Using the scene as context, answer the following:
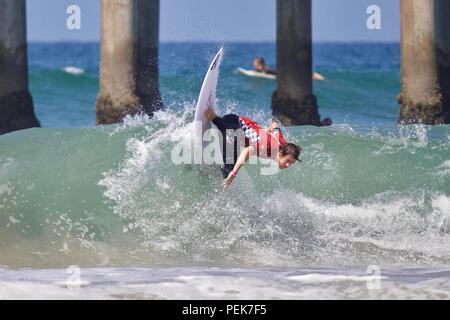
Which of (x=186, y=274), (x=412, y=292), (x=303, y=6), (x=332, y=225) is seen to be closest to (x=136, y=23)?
(x=303, y=6)

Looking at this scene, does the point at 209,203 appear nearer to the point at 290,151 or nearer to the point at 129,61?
the point at 290,151

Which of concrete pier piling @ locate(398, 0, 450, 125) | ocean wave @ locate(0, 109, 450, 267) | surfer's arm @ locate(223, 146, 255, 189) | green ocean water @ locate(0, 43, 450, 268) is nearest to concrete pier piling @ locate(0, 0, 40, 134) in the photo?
green ocean water @ locate(0, 43, 450, 268)

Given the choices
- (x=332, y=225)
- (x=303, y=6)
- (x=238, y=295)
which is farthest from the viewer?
(x=303, y=6)

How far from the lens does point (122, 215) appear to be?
11.4 meters

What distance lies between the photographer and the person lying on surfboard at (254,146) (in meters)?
9.89

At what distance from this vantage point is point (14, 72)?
16031mm

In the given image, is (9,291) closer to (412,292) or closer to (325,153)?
(412,292)

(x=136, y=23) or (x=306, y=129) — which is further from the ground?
(x=136, y=23)

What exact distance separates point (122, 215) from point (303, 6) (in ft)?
20.7

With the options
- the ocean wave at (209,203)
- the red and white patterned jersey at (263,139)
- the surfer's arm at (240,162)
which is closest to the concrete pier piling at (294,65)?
the ocean wave at (209,203)

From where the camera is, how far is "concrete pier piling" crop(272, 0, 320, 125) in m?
16.7

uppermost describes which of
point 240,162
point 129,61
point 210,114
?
point 129,61

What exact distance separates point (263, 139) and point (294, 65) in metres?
7.09

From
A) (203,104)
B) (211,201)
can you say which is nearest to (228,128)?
(203,104)
